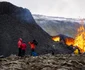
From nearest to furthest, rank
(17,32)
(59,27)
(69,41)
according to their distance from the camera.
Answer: (17,32) → (69,41) → (59,27)

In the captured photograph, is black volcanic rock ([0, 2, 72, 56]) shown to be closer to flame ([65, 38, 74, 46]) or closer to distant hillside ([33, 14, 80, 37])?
flame ([65, 38, 74, 46])

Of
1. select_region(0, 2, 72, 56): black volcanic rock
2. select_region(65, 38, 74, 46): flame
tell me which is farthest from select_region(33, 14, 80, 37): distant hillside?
select_region(0, 2, 72, 56): black volcanic rock

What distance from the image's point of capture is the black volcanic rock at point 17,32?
41500mm

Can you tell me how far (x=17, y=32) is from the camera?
46.2 metres

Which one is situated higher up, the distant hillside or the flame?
the distant hillside

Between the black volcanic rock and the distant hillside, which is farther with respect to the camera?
the distant hillside

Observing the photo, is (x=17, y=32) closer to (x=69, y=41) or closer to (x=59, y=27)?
(x=69, y=41)

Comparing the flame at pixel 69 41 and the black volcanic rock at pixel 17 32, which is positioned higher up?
the black volcanic rock at pixel 17 32

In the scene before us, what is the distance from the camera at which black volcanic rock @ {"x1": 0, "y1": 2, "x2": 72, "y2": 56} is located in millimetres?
41500

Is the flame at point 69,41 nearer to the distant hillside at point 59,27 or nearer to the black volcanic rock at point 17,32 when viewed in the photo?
the black volcanic rock at point 17,32

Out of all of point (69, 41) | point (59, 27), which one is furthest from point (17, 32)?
point (59, 27)

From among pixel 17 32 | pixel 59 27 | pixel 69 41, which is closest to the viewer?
pixel 17 32

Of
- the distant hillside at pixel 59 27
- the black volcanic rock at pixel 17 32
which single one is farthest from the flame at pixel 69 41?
the distant hillside at pixel 59 27

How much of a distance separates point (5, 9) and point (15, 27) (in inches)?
226
